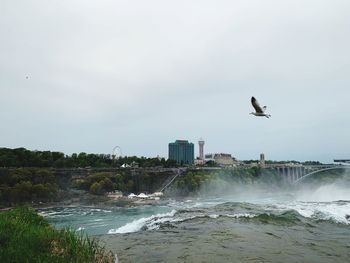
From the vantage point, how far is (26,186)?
59031mm

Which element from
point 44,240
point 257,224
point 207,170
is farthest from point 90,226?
point 207,170

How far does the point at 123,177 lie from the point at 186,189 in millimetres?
14132

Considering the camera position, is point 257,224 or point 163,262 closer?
point 163,262

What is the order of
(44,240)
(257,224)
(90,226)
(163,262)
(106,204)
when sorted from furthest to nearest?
(106,204)
(90,226)
(257,224)
(163,262)
(44,240)

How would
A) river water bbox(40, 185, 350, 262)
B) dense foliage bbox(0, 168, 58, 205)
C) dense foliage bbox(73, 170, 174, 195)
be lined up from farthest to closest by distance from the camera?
1. dense foliage bbox(73, 170, 174, 195)
2. dense foliage bbox(0, 168, 58, 205)
3. river water bbox(40, 185, 350, 262)

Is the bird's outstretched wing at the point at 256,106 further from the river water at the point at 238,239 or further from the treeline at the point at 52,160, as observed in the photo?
the treeline at the point at 52,160

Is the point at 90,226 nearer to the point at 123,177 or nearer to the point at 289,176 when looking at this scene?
the point at 123,177

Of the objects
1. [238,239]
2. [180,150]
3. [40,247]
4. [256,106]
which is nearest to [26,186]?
[238,239]

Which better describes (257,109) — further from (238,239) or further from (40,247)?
(238,239)

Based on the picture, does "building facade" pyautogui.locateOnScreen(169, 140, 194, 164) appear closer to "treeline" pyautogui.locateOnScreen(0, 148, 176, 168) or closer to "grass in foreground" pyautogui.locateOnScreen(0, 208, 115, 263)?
"treeline" pyautogui.locateOnScreen(0, 148, 176, 168)

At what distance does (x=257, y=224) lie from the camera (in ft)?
85.7

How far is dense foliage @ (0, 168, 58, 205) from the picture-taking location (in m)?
57.1

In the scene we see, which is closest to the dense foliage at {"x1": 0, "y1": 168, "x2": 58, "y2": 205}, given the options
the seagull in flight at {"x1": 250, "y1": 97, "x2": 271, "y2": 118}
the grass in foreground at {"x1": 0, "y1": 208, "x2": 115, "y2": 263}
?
the grass in foreground at {"x1": 0, "y1": 208, "x2": 115, "y2": 263}

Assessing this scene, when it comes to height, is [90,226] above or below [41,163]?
below
